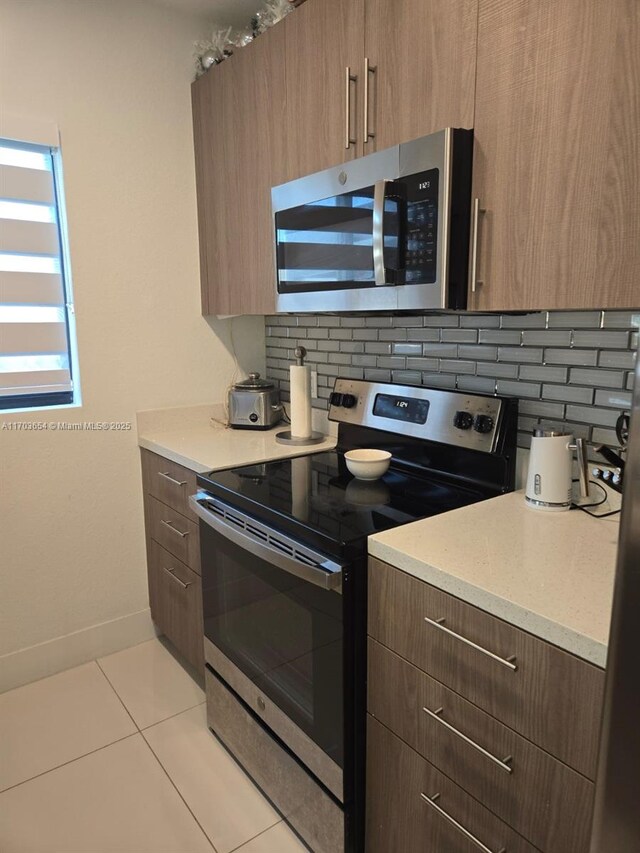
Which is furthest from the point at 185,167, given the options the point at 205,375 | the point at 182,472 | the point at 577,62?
the point at 577,62

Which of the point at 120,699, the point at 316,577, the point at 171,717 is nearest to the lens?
the point at 316,577

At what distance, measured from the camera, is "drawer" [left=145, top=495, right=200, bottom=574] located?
6.46 ft

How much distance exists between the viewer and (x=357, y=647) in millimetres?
1227

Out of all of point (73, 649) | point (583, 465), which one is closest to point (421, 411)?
point (583, 465)

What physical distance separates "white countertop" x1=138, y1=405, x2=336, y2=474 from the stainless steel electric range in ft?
0.38

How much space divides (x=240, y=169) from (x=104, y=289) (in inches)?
27.1

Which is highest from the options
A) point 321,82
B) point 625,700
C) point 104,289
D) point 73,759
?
point 321,82

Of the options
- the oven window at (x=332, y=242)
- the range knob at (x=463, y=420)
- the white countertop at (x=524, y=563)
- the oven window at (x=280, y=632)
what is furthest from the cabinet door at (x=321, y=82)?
the oven window at (x=280, y=632)

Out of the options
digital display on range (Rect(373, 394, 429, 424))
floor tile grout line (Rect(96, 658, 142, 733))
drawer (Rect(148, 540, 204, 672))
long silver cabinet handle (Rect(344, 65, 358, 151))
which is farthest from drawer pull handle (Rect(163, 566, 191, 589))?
long silver cabinet handle (Rect(344, 65, 358, 151))

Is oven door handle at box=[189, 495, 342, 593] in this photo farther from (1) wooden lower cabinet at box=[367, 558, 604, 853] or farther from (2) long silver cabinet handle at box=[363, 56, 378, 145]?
(2) long silver cabinet handle at box=[363, 56, 378, 145]

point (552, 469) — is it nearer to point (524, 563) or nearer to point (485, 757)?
point (524, 563)

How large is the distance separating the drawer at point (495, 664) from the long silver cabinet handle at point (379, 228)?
69cm

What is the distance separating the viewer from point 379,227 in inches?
52.9

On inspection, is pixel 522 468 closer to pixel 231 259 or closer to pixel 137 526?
pixel 231 259
